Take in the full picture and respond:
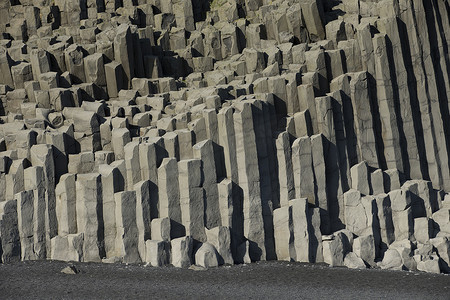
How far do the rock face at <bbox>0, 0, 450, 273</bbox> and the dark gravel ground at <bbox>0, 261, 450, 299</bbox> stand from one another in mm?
785

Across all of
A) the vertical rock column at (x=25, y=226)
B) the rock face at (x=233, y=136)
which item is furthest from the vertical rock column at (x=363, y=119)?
the vertical rock column at (x=25, y=226)

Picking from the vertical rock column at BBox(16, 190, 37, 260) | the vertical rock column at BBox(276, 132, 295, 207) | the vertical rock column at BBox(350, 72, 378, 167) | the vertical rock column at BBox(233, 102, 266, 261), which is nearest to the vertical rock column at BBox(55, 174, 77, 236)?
the vertical rock column at BBox(16, 190, 37, 260)

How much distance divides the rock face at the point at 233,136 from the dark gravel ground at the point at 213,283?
78cm

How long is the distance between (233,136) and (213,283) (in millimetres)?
4666

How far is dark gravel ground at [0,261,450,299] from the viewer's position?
2330cm

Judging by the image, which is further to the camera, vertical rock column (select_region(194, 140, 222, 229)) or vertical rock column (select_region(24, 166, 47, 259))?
vertical rock column (select_region(194, 140, 222, 229))

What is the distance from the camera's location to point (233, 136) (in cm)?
2695

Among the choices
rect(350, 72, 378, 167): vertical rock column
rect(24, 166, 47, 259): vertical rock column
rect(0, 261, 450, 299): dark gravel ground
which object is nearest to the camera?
rect(0, 261, 450, 299): dark gravel ground

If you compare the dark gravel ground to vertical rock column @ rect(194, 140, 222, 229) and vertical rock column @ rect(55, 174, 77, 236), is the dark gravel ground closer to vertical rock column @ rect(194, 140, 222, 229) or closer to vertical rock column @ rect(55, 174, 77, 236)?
vertical rock column @ rect(55, 174, 77, 236)

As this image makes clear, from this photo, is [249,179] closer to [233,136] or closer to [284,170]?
[284,170]

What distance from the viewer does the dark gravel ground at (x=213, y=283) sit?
2330 cm

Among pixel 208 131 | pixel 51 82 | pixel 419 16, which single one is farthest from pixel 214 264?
pixel 419 16

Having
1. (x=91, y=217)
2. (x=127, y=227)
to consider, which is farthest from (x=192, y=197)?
(x=91, y=217)

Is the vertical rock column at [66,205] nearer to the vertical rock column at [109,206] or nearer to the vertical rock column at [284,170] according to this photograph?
the vertical rock column at [109,206]
